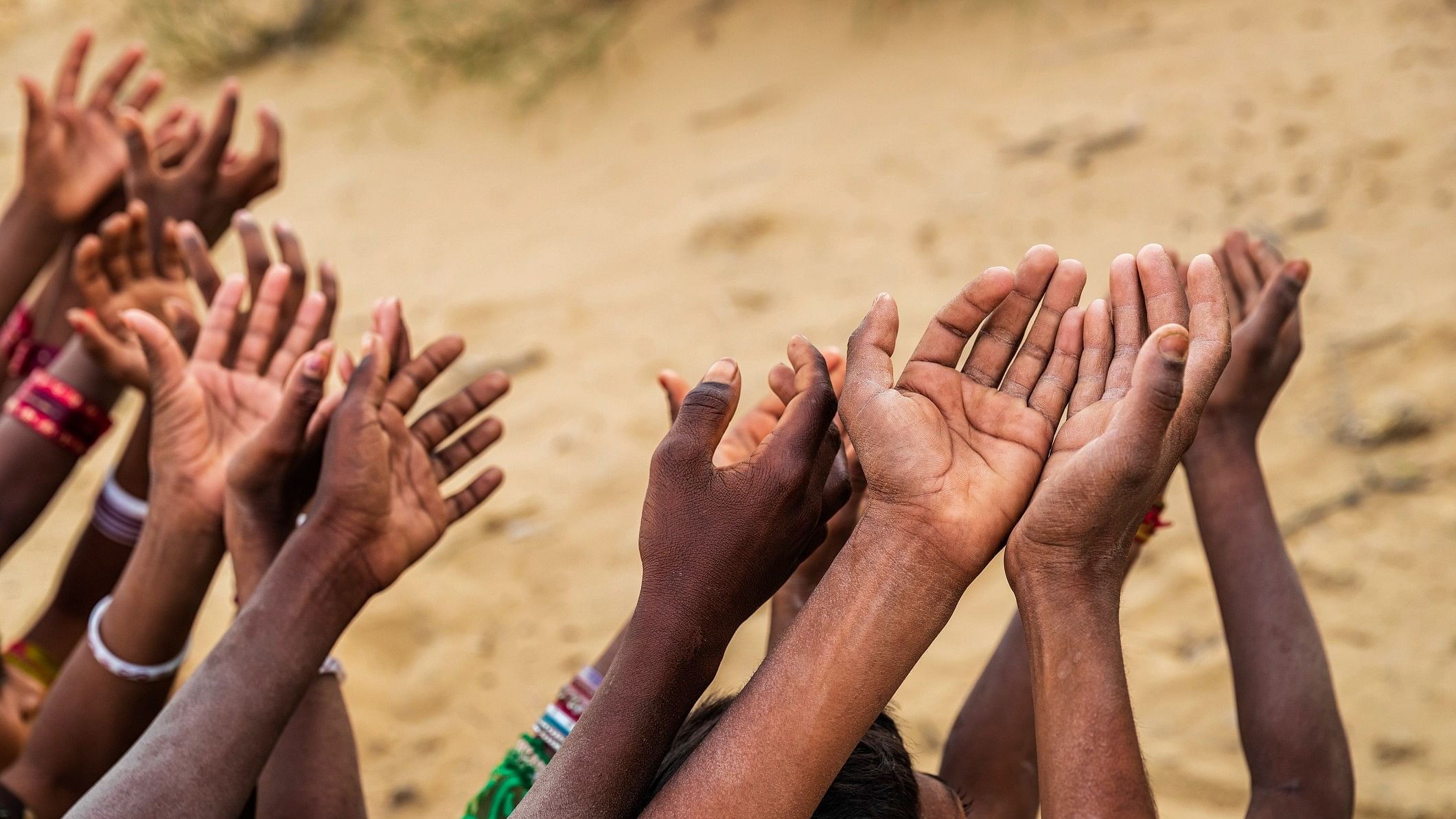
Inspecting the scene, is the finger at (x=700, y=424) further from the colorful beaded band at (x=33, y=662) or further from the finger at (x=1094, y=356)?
the colorful beaded band at (x=33, y=662)

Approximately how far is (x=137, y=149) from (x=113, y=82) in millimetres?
451

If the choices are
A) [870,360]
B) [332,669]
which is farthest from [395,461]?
[870,360]

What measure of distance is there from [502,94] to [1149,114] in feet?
8.47

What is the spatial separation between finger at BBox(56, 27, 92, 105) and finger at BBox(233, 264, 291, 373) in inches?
42.1

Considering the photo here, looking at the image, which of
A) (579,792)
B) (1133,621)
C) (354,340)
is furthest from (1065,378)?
(354,340)

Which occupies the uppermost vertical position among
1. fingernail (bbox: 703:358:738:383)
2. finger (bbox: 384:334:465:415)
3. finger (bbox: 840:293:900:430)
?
finger (bbox: 840:293:900:430)

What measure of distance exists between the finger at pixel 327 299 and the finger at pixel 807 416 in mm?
1079

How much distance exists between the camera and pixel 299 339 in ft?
6.68

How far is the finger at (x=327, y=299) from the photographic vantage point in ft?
6.85

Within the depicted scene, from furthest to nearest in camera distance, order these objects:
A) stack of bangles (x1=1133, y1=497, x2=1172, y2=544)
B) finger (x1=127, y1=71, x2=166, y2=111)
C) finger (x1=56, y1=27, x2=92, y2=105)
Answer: finger (x1=127, y1=71, x2=166, y2=111) → finger (x1=56, y1=27, x2=92, y2=105) → stack of bangles (x1=1133, y1=497, x2=1172, y2=544)

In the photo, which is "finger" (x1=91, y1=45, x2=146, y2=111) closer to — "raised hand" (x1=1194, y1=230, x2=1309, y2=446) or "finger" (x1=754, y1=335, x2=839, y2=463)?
"finger" (x1=754, y1=335, x2=839, y2=463)

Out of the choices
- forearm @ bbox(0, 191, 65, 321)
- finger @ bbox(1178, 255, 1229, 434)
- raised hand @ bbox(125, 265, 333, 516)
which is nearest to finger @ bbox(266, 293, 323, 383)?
raised hand @ bbox(125, 265, 333, 516)

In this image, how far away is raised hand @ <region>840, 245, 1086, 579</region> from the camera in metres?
1.19

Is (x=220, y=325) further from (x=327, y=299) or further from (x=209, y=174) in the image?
(x=209, y=174)
